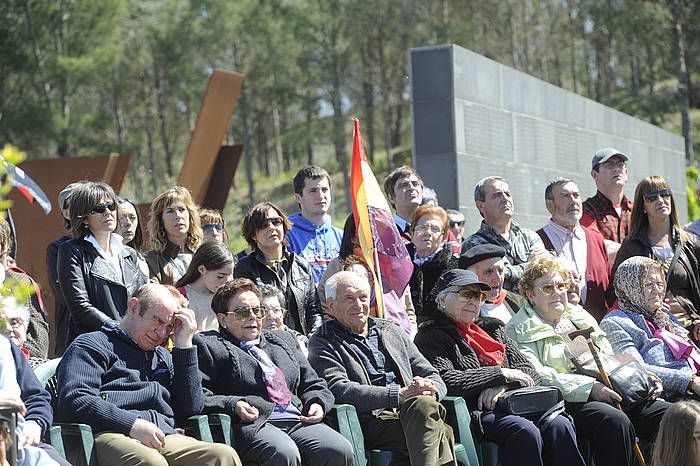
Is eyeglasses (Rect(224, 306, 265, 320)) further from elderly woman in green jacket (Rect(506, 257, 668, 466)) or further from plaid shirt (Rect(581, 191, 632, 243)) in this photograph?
plaid shirt (Rect(581, 191, 632, 243))

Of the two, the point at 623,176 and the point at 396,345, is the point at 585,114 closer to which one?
the point at 623,176

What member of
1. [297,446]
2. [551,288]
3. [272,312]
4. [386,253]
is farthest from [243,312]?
[551,288]

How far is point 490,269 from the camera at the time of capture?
6258mm

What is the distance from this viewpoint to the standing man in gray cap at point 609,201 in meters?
8.08

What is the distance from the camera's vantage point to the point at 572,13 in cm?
4569

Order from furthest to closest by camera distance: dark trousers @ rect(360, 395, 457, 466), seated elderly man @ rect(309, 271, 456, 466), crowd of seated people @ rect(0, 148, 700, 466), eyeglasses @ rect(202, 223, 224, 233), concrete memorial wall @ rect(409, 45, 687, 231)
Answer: concrete memorial wall @ rect(409, 45, 687, 231) < eyeglasses @ rect(202, 223, 224, 233) < seated elderly man @ rect(309, 271, 456, 466) < dark trousers @ rect(360, 395, 457, 466) < crowd of seated people @ rect(0, 148, 700, 466)

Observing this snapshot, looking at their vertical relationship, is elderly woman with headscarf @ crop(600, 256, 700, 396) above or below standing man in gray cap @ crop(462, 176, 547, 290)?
below

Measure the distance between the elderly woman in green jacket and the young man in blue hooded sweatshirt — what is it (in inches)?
54.1

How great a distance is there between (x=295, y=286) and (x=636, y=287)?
6.76 ft

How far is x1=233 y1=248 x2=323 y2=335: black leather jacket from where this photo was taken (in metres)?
6.32

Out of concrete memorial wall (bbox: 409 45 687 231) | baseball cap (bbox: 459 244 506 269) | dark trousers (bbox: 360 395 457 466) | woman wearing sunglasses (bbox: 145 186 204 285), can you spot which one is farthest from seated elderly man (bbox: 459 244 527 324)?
concrete memorial wall (bbox: 409 45 687 231)

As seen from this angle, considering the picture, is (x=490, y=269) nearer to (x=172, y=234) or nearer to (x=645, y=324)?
(x=645, y=324)

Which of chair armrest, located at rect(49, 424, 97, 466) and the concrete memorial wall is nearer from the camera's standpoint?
chair armrest, located at rect(49, 424, 97, 466)

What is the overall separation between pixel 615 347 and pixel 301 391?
2061 mm
